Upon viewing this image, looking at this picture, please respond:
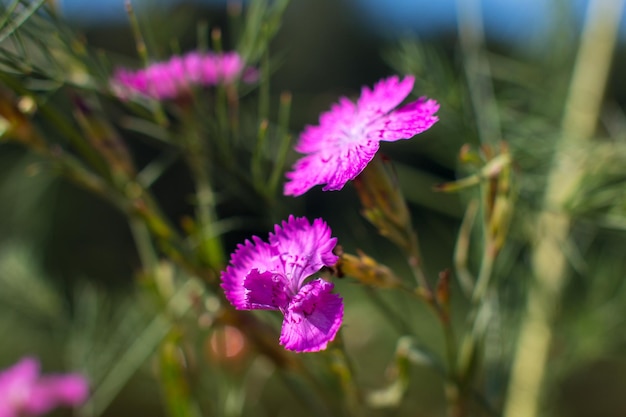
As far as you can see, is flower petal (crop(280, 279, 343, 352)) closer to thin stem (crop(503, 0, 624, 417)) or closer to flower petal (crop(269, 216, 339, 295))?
flower petal (crop(269, 216, 339, 295))

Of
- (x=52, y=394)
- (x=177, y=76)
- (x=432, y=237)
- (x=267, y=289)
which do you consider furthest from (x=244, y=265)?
(x=432, y=237)

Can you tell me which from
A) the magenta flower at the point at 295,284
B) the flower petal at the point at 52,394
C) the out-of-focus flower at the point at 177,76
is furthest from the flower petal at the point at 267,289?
the flower petal at the point at 52,394

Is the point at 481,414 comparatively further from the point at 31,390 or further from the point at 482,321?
the point at 31,390

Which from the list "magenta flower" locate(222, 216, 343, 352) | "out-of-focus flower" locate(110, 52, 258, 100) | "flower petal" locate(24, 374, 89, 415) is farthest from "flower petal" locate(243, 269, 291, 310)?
"flower petal" locate(24, 374, 89, 415)

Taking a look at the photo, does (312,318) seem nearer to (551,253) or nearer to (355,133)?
(355,133)

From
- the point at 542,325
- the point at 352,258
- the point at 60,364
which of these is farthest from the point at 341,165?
the point at 60,364

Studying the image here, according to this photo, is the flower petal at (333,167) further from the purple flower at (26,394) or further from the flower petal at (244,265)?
the purple flower at (26,394)
